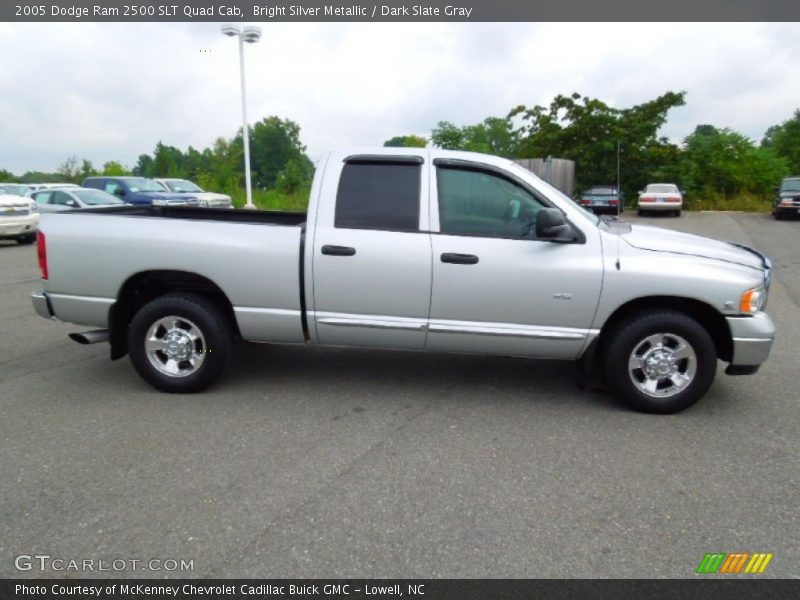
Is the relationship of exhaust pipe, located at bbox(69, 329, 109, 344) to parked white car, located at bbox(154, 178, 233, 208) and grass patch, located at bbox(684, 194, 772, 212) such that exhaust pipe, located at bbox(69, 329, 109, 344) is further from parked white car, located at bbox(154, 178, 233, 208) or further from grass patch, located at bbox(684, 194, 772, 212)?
grass patch, located at bbox(684, 194, 772, 212)

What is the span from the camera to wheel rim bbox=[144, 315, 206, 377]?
449 cm

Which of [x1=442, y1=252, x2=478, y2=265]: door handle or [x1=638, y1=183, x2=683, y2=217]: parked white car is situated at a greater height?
[x1=638, y1=183, x2=683, y2=217]: parked white car

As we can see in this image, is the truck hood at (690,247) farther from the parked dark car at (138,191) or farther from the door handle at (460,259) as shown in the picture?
the parked dark car at (138,191)

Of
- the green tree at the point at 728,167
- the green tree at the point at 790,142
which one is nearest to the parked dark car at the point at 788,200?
the green tree at the point at 728,167

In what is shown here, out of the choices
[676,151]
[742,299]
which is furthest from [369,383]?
[676,151]

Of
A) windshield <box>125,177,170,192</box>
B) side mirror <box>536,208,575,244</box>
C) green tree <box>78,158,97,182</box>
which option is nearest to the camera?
side mirror <box>536,208,575,244</box>

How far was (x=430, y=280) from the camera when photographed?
13.7 ft

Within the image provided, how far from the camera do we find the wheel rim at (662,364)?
4.14 metres

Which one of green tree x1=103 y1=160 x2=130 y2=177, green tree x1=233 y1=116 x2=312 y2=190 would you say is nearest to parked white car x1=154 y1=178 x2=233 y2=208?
green tree x1=103 y1=160 x2=130 y2=177

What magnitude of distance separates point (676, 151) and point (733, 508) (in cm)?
3415

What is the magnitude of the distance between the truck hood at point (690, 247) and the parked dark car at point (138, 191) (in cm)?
1653

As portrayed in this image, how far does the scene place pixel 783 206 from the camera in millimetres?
21875

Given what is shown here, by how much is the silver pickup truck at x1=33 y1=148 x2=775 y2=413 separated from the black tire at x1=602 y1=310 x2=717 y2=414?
0.03ft
